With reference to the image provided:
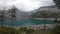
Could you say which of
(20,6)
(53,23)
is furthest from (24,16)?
(53,23)

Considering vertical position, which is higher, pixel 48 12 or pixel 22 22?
pixel 48 12

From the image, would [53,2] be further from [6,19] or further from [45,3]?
[6,19]

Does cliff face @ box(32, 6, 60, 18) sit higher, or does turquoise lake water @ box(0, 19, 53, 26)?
cliff face @ box(32, 6, 60, 18)

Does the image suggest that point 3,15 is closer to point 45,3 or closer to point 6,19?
point 6,19

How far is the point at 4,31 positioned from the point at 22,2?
112cm

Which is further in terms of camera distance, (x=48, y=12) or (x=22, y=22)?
(x=48, y=12)

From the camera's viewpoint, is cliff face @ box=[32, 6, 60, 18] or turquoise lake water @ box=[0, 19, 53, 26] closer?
turquoise lake water @ box=[0, 19, 53, 26]

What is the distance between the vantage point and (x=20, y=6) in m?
5.24

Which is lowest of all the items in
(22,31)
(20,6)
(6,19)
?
(22,31)

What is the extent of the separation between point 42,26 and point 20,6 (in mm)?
987

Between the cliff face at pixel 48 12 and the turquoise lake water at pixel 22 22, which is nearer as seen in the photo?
the turquoise lake water at pixel 22 22

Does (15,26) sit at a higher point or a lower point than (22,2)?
lower

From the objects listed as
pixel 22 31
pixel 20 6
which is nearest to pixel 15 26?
pixel 22 31

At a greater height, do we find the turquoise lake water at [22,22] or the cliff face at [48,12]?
the cliff face at [48,12]
